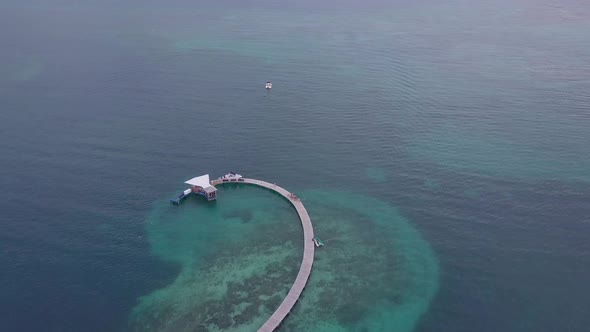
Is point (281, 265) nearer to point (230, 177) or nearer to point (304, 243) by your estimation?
point (304, 243)

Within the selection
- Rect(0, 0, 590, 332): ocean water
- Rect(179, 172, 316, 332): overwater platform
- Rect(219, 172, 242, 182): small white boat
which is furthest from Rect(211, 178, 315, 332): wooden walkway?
Rect(0, 0, 590, 332): ocean water

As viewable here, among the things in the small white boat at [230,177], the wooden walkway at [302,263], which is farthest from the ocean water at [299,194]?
the small white boat at [230,177]

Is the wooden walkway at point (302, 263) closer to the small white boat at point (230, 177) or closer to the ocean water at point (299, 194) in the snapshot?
the small white boat at point (230, 177)

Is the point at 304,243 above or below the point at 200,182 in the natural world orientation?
below

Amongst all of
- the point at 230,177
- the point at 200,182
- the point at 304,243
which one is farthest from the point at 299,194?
the point at 200,182

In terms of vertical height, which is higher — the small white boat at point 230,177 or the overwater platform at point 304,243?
the small white boat at point 230,177

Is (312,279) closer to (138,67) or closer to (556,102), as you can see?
(556,102)

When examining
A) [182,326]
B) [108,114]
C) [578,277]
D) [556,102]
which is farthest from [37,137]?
[556,102]
